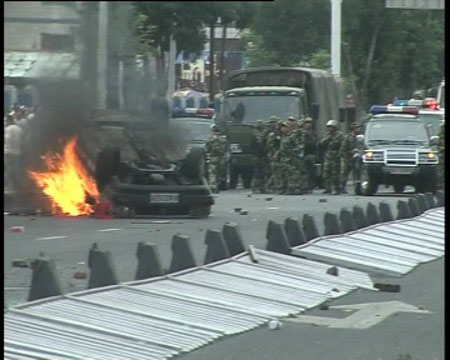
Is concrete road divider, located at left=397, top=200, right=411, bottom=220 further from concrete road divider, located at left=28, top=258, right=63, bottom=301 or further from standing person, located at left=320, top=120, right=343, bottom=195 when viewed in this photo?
concrete road divider, located at left=28, top=258, right=63, bottom=301

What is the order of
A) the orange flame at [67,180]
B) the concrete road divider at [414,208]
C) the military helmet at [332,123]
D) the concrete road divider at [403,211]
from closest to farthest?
the orange flame at [67,180] < the concrete road divider at [403,211] < the concrete road divider at [414,208] < the military helmet at [332,123]

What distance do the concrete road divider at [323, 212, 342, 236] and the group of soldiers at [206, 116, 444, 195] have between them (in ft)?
35.2

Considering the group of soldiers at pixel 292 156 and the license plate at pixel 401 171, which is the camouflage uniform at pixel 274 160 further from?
the license plate at pixel 401 171

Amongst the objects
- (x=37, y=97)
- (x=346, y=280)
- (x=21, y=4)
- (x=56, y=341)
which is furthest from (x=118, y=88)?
(x=346, y=280)

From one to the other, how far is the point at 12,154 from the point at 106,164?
20.2 inches

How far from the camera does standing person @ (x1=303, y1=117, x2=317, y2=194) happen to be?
2870cm

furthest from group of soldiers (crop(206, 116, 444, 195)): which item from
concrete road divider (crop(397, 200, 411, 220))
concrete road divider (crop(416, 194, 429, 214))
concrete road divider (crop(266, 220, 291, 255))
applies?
concrete road divider (crop(266, 220, 291, 255))

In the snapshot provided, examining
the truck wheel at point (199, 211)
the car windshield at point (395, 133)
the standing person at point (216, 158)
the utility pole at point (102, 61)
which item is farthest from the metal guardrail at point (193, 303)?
the car windshield at point (395, 133)

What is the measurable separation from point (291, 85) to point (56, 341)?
21483mm

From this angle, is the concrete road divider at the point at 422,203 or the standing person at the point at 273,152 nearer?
the concrete road divider at the point at 422,203

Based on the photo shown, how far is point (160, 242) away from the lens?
53.3ft

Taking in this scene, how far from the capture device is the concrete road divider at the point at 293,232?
15.7 meters

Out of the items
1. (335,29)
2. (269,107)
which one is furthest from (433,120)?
(335,29)

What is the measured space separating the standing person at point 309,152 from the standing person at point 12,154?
2303 cm
